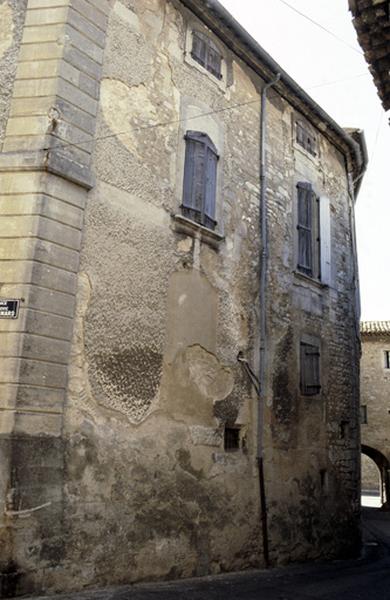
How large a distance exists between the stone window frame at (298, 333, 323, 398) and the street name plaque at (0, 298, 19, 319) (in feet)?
17.9

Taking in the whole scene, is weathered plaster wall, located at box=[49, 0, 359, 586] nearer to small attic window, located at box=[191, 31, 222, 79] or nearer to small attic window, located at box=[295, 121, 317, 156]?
small attic window, located at box=[191, 31, 222, 79]

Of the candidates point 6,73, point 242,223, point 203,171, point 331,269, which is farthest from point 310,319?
point 6,73

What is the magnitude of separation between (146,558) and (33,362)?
2.66 meters

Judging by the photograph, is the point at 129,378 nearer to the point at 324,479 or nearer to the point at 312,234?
the point at 324,479

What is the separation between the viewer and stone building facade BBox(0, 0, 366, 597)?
224 inches

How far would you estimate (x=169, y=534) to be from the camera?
669 cm

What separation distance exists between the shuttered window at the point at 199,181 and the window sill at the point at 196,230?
0.14m

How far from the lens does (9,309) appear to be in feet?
18.5

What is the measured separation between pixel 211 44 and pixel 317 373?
19.4ft

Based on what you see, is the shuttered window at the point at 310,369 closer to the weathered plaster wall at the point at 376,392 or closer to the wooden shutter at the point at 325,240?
the wooden shutter at the point at 325,240

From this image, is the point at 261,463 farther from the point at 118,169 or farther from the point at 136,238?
the point at 118,169

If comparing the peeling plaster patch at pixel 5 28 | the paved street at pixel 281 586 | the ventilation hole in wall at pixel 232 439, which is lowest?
the paved street at pixel 281 586

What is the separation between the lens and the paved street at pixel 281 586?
228 inches

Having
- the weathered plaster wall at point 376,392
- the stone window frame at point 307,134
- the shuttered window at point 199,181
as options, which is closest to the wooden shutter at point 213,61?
the shuttered window at point 199,181
